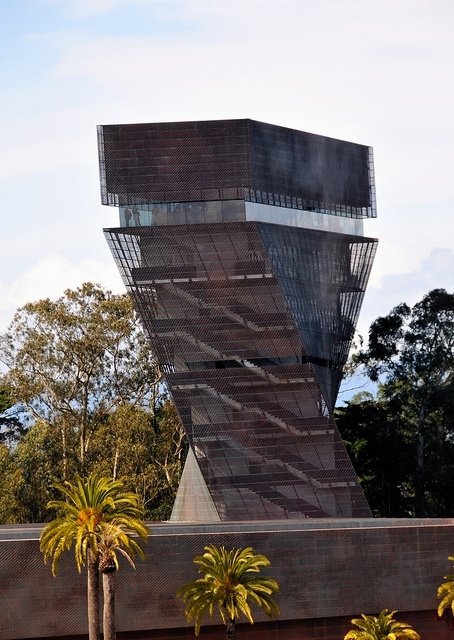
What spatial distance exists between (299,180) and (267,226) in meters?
5.86

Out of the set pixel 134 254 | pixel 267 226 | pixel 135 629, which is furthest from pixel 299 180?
pixel 135 629

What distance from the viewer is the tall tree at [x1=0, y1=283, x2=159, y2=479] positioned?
13700cm

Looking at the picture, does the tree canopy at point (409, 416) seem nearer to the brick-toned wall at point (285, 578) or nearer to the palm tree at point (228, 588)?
the brick-toned wall at point (285, 578)

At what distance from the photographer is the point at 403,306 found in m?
143

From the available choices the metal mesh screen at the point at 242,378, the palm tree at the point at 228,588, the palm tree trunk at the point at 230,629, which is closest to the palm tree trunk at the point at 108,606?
the palm tree at the point at 228,588

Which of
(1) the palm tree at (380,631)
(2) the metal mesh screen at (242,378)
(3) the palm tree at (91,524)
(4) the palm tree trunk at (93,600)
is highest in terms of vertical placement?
(2) the metal mesh screen at (242,378)

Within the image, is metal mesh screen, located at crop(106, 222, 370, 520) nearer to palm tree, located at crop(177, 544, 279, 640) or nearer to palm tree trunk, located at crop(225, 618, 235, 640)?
palm tree, located at crop(177, 544, 279, 640)

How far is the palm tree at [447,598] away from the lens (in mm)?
86188

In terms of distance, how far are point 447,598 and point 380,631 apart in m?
7.40

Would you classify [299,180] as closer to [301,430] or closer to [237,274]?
[237,274]

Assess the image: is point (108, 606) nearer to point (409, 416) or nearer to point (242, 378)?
point (242, 378)

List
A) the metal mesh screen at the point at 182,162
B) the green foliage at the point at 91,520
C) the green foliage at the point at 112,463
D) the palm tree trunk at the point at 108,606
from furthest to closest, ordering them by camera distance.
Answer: the green foliage at the point at 112,463 < the metal mesh screen at the point at 182,162 < the palm tree trunk at the point at 108,606 < the green foliage at the point at 91,520

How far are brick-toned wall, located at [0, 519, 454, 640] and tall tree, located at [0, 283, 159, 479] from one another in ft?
152

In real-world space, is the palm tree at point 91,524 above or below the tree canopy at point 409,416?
below
